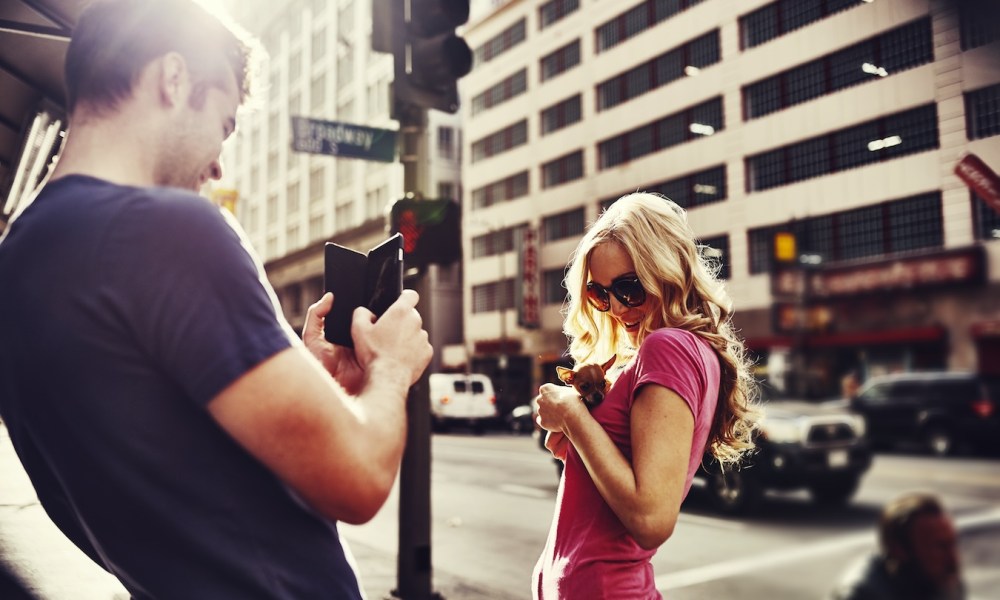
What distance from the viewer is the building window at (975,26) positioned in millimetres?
1369

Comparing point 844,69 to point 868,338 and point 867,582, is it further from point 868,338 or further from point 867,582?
point 867,582

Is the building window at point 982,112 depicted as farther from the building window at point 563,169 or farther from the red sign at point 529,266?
the red sign at point 529,266

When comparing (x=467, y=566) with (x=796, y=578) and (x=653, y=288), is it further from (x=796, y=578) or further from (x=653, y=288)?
(x=653, y=288)

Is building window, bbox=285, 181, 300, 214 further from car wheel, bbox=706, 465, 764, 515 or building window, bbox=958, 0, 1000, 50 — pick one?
building window, bbox=958, 0, 1000, 50

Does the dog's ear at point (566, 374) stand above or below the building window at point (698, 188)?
below

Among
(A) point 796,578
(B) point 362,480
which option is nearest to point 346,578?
(B) point 362,480

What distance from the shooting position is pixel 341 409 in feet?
2.64

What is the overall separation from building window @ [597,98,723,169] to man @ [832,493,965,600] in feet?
5.47

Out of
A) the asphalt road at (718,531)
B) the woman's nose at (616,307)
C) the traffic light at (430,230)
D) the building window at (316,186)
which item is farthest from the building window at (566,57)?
the building window at (316,186)

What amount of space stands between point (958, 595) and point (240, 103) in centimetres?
118

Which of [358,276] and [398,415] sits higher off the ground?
[358,276]

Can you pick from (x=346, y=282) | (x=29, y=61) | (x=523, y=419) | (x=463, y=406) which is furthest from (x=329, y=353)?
(x=463, y=406)

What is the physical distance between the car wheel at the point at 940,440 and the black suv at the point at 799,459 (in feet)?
0.47

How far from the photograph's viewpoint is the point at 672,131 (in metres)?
2.71
